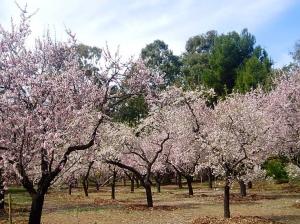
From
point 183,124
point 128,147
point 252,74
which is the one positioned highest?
point 252,74

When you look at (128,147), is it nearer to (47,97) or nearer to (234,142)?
(234,142)

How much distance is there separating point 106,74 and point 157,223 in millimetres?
8042

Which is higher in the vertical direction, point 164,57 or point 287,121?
point 164,57

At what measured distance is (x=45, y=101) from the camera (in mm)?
16078

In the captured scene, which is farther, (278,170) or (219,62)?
(219,62)

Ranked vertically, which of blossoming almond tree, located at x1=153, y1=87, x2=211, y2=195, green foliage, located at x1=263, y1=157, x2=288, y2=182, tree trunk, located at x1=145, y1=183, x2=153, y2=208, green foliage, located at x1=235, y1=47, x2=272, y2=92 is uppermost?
green foliage, located at x1=235, y1=47, x2=272, y2=92

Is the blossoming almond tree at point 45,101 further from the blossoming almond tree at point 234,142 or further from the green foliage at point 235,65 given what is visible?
the green foliage at point 235,65

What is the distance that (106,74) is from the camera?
58.2ft

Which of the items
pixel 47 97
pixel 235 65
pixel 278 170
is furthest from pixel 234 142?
pixel 235 65

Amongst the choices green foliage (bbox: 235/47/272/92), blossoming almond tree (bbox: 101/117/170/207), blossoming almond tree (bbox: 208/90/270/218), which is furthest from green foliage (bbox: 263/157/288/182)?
blossoming almond tree (bbox: 208/90/270/218)

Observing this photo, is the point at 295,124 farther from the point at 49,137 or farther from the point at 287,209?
the point at 49,137

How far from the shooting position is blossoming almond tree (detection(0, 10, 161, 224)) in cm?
1527

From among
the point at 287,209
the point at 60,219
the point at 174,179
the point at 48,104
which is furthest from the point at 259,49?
the point at 48,104

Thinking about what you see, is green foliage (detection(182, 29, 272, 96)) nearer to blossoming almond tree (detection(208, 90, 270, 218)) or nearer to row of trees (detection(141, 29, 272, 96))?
row of trees (detection(141, 29, 272, 96))
